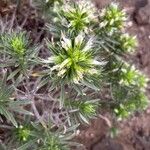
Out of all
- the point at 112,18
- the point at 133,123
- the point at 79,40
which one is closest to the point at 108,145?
the point at 133,123

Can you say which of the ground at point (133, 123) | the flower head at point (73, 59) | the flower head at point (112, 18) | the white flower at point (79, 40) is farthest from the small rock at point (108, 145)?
the white flower at point (79, 40)

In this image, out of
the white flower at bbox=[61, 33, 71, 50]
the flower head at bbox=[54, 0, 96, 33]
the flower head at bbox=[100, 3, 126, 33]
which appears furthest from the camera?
the flower head at bbox=[100, 3, 126, 33]

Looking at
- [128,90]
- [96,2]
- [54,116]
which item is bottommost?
[54,116]

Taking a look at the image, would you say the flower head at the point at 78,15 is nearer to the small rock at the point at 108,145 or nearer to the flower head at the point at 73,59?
the flower head at the point at 73,59

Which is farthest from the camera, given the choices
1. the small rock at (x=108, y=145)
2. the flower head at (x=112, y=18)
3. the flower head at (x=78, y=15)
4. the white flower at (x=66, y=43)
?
the small rock at (x=108, y=145)

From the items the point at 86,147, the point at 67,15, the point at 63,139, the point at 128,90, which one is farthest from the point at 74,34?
the point at 86,147

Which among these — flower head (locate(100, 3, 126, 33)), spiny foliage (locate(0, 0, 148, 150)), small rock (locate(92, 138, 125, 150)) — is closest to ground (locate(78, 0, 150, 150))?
small rock (locate(92, 138, 125, 150))

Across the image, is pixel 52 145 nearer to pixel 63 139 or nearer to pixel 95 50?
pixel 63 139

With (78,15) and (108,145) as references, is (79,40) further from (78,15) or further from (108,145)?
(108,145)

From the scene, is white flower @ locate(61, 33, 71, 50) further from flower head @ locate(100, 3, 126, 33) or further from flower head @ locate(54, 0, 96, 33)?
flower head @ locate(100, 3, 126, 33)

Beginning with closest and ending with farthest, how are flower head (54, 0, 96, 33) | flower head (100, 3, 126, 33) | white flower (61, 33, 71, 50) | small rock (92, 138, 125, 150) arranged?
white flower (61, 33, 71, 50) < flower head (54, 0, 96, 33) < flower head (100, 3, 126, 33) < small rock (92, 138, 125, 150)

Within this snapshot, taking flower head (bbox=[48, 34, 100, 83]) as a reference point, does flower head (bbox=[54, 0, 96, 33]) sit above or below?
above
